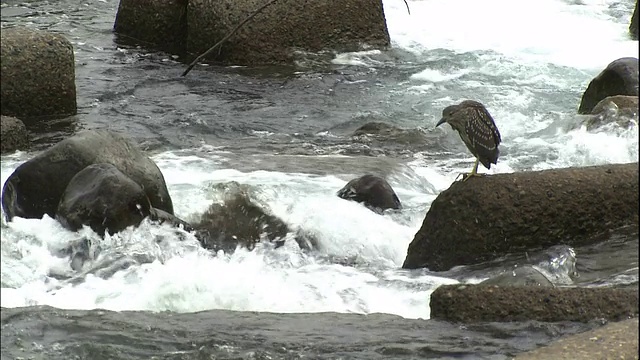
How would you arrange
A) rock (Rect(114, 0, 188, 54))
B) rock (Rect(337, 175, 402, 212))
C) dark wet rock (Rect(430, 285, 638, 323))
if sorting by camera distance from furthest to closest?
1. rock (Rect(114, 0, 188, 54))
2. rock (Rect(337, 175, 402, 212))
3. dark wet rock (Rect(430, 285, 638, 323))

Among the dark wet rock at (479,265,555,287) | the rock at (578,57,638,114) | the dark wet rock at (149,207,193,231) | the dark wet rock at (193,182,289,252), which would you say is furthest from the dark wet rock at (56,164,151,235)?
the rock at (578,57,638,114)

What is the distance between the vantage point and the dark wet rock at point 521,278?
5.07 m

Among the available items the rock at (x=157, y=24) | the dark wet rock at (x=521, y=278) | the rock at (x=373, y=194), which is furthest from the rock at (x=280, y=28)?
the dark wet rock at (x=521, y=278)

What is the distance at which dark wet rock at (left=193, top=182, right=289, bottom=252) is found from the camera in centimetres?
638

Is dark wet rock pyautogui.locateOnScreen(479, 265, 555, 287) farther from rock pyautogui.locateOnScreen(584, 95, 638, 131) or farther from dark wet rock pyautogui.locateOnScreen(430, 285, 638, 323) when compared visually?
rock pyautogui.locateOnScreen(584, 95, 638, 131)

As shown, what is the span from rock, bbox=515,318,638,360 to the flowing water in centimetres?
22

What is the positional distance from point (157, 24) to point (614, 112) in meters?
4.69

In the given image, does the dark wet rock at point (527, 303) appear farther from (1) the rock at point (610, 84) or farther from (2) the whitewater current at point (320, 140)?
(1) the rock at point (610, 84)

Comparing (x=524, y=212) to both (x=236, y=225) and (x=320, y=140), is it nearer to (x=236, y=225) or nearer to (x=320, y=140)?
(x=236, y=225)

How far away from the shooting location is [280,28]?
35.7ft

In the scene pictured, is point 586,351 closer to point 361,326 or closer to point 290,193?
point 361,326

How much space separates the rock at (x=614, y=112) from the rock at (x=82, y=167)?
11.0 feet

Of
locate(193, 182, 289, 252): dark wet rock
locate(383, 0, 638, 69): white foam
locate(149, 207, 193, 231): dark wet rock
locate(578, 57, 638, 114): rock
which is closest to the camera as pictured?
locate(149, 207, 193, 231): dark wet rock

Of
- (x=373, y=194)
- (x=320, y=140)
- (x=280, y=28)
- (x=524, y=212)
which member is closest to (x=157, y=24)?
(x=280, y=28)
